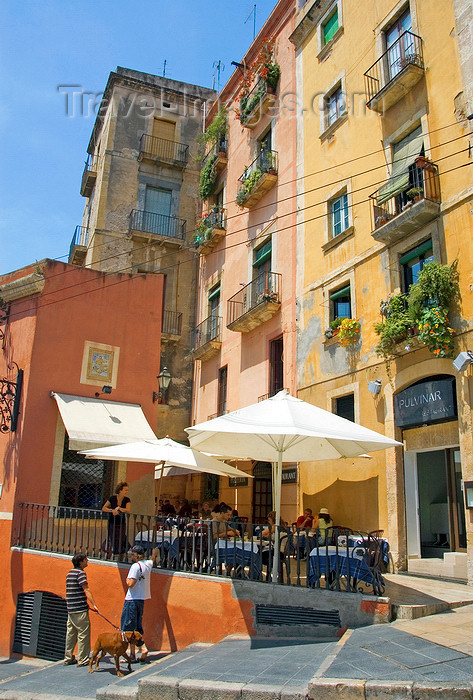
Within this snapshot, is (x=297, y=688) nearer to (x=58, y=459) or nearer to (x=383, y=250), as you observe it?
(x=58, y=459)

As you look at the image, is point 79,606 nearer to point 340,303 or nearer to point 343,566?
point 343,566

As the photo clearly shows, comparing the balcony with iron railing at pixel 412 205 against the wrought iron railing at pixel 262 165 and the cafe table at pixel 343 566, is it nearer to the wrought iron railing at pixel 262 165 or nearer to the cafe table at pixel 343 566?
the wrought iron railing at pixel 262 165

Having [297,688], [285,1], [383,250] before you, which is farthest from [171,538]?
[285,1]

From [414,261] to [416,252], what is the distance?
26 centimetres

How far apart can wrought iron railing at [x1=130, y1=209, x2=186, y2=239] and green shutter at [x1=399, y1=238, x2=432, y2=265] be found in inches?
554

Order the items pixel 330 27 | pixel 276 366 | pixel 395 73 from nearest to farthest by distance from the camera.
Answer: pixel 395 73, pixel 330 27, pixel 276 366

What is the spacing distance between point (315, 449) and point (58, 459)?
611cm

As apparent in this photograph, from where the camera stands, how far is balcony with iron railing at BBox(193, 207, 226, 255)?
894 inches

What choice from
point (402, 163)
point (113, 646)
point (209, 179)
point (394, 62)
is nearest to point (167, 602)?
point (113, 646)

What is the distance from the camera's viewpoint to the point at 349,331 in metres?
14.1

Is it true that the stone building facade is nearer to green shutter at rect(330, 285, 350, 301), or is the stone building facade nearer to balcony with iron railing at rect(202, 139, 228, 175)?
balcony with iron railing at rect(202, 139, 228, 175)

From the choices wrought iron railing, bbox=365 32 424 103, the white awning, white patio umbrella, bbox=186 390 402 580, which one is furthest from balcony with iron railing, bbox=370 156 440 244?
the white awning

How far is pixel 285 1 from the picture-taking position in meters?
20.3

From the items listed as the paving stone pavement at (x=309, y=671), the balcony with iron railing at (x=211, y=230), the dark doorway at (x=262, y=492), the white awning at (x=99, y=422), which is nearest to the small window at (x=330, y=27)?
the balcony with iron railing at (x=211, y=230)
